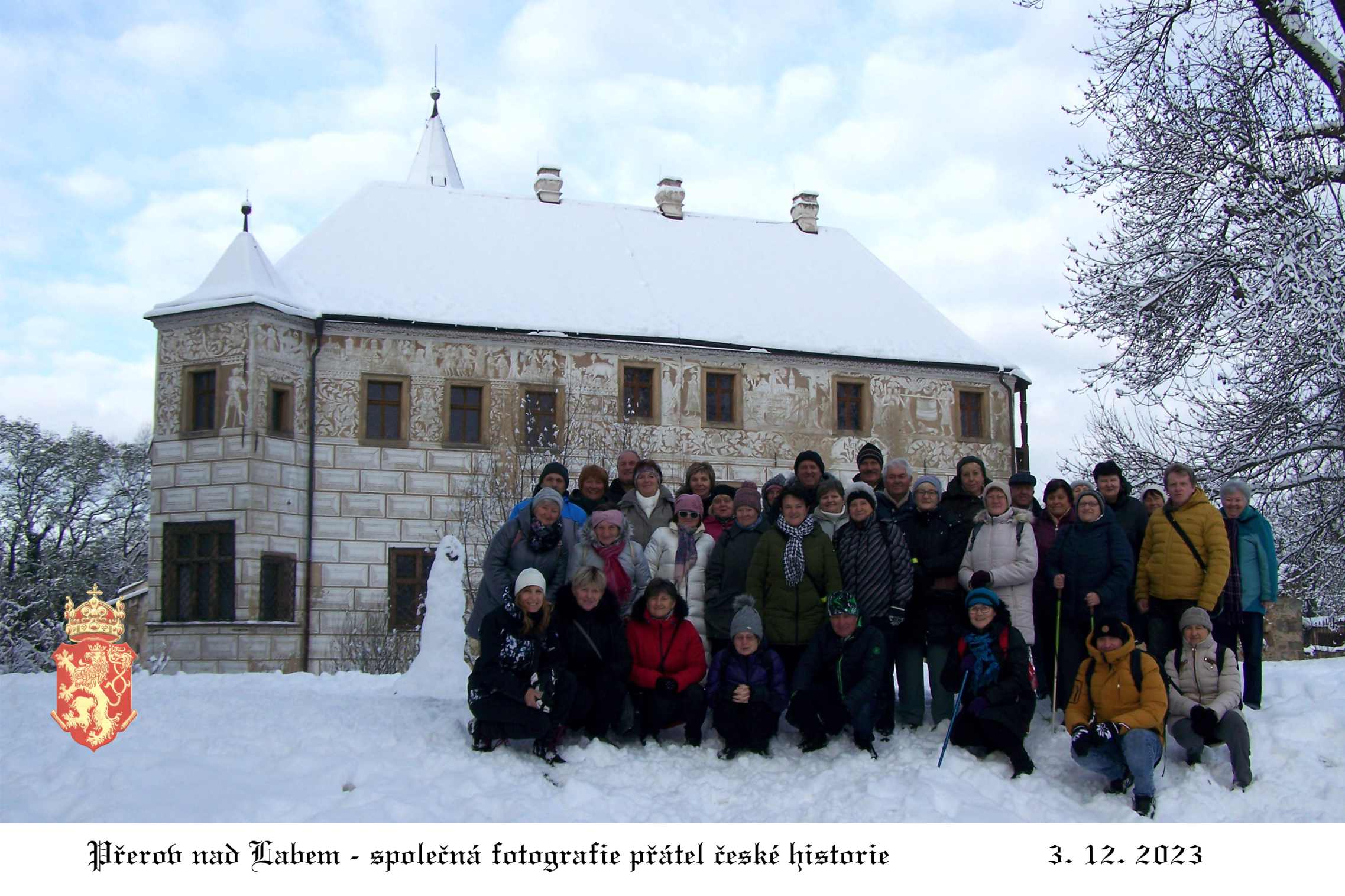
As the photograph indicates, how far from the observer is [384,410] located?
2375 centimetres

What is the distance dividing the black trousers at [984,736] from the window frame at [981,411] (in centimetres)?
1785

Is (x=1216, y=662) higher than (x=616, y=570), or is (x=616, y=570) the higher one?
(x=616, y=570)

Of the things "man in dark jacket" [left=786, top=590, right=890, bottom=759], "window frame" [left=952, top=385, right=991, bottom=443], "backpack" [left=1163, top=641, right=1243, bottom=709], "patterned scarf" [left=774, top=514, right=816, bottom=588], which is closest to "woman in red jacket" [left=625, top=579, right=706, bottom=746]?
"man in dark jacket" [left=786, top=590, right=890, bottom=759]

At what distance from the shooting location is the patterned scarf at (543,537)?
9.46 meters

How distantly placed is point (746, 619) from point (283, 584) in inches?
584

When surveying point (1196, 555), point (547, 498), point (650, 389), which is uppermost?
point (650, 389)

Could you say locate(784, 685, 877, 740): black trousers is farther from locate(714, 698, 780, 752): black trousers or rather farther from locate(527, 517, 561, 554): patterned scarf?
locate(527, 517, 561, 554): patterned scarf

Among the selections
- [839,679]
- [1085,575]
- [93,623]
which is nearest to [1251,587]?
[1085,575]

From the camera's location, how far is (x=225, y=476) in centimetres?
2250

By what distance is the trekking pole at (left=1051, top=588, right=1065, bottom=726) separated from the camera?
9523 millimetres

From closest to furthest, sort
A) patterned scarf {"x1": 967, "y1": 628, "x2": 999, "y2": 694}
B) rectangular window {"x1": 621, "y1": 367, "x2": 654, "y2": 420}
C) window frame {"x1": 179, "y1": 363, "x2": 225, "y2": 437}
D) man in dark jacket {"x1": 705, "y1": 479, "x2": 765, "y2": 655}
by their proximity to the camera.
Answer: patterned scarf {"x1": 967, "y1": 628, "x2": 999, "y2": 694}
man in dark jacket {"x1": 705, "y1": 479, "x2": 765, "y2": 655}
window frame {"x1": 179, "y1": 363, "x2": 225, "y2": 437}
rectangular window {"x1": 621, "y1": 367, "x2": 654, "y2": 420}

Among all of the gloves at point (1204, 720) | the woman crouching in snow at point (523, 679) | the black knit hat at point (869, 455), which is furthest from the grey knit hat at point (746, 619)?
the gloves at point (1204, 720)

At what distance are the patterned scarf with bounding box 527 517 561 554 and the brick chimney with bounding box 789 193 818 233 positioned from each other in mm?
21755

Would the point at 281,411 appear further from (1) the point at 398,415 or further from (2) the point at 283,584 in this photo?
(2) the point at 283,584
